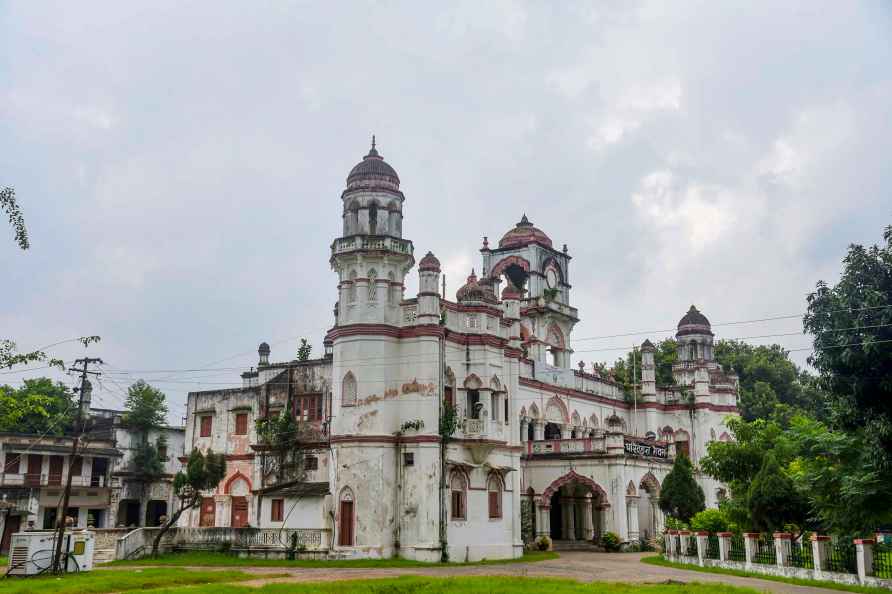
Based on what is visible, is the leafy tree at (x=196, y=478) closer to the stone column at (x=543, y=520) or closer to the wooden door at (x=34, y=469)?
the stone column at (x=543, y=520)

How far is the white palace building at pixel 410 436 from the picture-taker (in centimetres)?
3334

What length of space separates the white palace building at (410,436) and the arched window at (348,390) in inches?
2.1

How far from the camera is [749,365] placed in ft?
227

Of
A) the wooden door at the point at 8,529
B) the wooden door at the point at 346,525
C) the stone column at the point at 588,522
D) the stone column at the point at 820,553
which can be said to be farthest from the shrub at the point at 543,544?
the wooden door at the point at 8,529

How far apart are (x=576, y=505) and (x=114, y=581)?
24587 mm

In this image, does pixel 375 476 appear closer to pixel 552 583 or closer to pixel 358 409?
pixel 358 409

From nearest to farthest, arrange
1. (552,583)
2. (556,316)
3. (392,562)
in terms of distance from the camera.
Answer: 1. (552,583)
2. (392,562)
3. (556,316)

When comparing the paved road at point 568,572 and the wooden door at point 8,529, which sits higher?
the wooden door at point 8,529

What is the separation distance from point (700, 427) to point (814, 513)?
2347cm

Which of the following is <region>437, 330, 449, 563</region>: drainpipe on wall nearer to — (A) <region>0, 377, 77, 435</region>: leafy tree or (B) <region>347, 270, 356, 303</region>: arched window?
(B) <region>347, 270, 356, 303</region>: arched window

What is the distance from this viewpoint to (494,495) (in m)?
35.7

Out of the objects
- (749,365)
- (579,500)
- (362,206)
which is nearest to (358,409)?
(362,206)

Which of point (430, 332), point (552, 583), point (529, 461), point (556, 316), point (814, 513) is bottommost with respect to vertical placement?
point (552, 583)

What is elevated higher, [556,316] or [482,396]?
[556,316]
